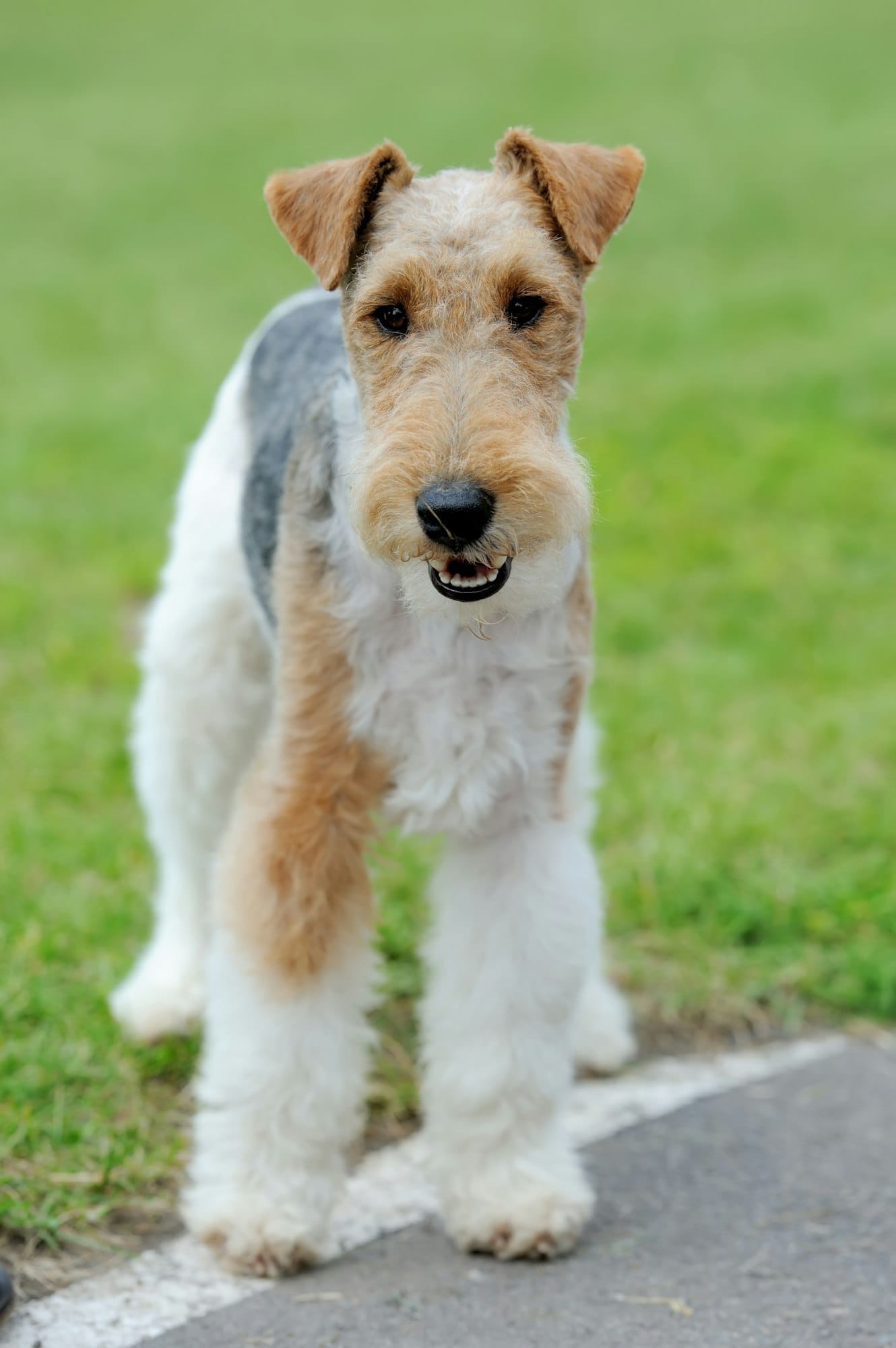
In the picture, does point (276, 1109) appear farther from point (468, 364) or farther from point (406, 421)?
point (468, 364)

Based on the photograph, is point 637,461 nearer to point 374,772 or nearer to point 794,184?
point 374,772

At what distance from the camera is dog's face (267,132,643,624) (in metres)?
3.06

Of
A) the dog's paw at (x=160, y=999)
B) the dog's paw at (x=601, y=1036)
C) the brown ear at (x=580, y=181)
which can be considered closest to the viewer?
the brown ear at (x=580, y=181)

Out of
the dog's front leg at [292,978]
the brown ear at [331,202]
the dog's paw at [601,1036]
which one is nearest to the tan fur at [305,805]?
the dog's front leg at [292,978]

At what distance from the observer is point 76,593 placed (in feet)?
26.1

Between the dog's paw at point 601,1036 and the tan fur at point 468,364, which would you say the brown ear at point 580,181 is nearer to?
the tan fur at point 468,364

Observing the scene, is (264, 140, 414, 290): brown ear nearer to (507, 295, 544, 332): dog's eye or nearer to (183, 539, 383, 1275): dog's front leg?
(507, 295, 544, 332): dog's eye

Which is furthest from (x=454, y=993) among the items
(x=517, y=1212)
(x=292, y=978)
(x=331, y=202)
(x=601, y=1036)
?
(x=331, y=202)

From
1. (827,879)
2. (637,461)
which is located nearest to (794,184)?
(637,461)

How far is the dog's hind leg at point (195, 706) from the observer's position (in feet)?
14.8

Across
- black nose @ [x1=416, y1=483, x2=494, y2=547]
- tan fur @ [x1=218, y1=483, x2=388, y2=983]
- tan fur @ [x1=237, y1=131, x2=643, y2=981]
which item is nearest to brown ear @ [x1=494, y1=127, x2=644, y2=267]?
tan fur @ [x1=237, y1=131, x2=643, y2=981]

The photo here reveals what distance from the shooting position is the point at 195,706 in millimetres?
4539

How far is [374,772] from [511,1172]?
1.06 m

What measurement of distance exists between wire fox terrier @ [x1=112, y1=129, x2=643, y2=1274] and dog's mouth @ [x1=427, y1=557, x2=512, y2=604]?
22 mm
